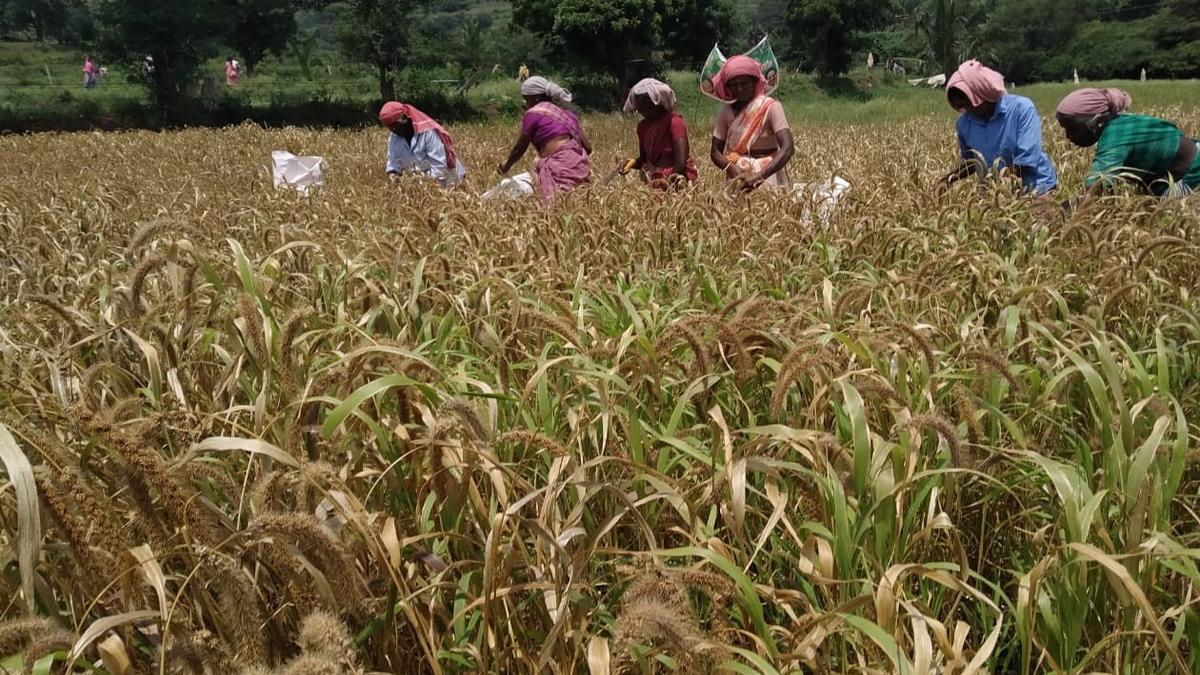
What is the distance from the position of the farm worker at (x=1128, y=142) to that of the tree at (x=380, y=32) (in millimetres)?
30138

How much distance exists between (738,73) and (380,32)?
98.4ft

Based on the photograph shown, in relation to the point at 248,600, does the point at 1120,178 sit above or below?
above

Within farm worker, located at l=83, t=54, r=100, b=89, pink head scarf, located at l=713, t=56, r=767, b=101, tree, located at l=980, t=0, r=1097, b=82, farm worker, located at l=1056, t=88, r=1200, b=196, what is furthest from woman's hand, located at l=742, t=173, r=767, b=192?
tree, located at l=980, t=0, r=1097, b=82

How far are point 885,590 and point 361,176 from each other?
851 centimetres

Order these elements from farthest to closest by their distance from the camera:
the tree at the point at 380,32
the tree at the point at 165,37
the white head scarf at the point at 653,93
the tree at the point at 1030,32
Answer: the tree at the point at 1030,32
the tree at the point at 380,32
the tree at the point at 165,37
the white head scarf at the point at 653,93

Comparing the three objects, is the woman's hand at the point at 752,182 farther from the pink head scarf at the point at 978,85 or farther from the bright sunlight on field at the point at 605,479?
the bright sunlight on field at the point at 605,479

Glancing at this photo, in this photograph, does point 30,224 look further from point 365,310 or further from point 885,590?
point 885,590

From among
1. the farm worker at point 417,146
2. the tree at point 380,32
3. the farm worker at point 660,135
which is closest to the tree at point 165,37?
the tree at point 380,32

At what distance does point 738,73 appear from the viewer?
5266mm

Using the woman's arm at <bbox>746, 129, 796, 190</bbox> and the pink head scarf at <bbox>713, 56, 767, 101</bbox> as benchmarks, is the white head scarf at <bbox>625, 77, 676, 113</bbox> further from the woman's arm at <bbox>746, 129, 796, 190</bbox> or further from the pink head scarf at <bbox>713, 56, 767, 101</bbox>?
the woman's arm at <bbox>746, 129, 796, 190</bbox>

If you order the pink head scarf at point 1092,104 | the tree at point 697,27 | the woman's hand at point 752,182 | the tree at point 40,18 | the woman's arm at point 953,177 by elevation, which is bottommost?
the tree at point 40,18

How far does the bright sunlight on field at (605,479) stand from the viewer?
4.12 feet

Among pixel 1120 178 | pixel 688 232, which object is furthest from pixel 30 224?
pixel 1120 178

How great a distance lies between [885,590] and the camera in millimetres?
1274
